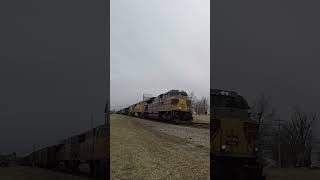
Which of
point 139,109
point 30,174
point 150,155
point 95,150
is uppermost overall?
point 139,109

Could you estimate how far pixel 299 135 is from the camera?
9.71m

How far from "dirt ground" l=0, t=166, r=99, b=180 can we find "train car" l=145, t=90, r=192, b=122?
2625 mm

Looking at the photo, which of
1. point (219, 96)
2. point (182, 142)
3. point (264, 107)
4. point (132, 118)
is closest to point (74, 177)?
point (132, 118)

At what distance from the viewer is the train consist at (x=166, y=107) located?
33.5 ft

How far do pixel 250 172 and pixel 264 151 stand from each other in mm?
560

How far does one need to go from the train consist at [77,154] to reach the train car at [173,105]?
1730 millimetres

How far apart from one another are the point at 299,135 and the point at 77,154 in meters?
4.83

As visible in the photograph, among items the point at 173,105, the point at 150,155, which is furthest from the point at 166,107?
the point at 150,155

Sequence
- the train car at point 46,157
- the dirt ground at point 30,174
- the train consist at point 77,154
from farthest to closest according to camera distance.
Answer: the train consist at point 77,154, the train car at point 46,157, the dirt ground at point 30,174

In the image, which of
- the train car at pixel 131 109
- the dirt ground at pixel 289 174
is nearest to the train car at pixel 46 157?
the train car at pixel 131 109

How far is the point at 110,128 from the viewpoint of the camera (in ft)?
31.6

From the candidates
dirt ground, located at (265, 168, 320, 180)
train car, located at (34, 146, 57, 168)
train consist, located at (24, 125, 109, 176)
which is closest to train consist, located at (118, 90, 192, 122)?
train consist, located at (24, 125, 109, 176)

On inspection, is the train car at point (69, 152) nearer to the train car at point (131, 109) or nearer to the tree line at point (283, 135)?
the train car at point (131, 109)

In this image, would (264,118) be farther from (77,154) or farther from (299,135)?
(77,154)
